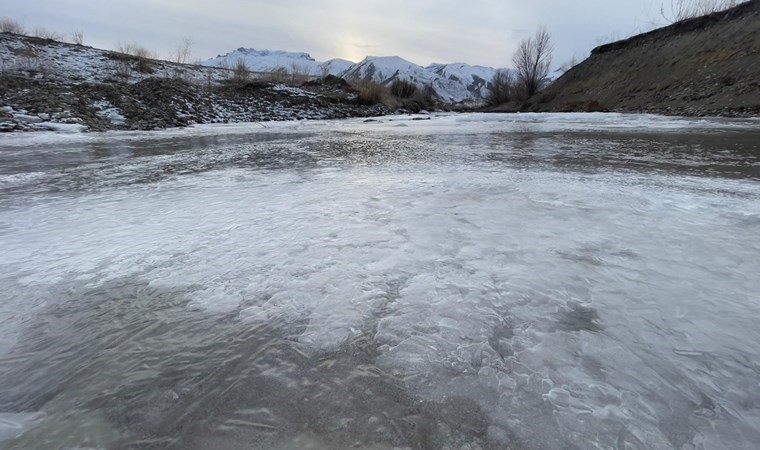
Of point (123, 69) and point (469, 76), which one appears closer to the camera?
point (123, 69)

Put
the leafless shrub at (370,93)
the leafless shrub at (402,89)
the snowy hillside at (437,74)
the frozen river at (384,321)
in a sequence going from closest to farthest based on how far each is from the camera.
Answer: the frozen river at (384,321) < the leafless shrub at (370,93) < the leafless shrub at (402,89) < the snowy hillside at (437,74)

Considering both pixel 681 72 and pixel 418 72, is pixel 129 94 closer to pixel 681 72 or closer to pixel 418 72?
pixel 681 72

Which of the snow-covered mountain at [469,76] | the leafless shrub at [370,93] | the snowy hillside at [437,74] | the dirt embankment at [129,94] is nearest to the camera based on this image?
the dirt embankment at [129,94]

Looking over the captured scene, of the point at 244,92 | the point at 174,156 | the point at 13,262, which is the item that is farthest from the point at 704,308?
the point at 244,92

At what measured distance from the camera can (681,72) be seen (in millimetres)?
22719

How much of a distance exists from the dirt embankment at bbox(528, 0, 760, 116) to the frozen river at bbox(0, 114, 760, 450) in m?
17.5

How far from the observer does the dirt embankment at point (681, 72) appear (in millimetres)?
16828

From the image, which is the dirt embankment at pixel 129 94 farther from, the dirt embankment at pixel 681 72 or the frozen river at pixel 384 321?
the dirt embankment at pixel 681 72

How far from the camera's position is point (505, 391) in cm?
126

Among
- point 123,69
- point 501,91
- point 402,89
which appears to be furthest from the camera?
point 501,91

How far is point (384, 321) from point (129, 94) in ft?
55.4

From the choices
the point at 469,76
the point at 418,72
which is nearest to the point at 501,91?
the point at 418,72

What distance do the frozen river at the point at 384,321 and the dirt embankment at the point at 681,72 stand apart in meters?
17.5

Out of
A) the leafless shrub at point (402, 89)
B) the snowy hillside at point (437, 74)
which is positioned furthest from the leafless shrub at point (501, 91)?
the snowy hillside at point (437, 74)
